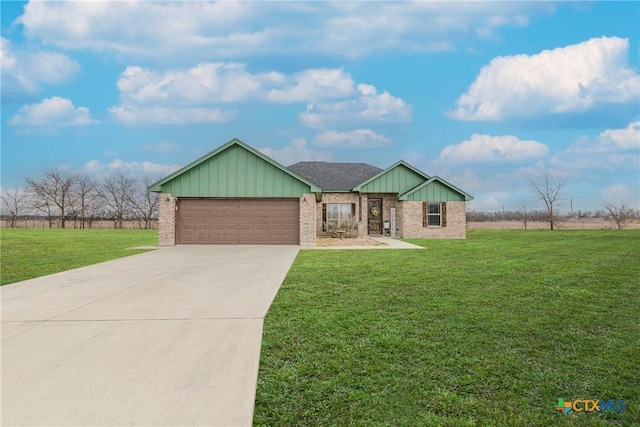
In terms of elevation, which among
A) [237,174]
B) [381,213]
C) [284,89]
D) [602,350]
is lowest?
[602,350]

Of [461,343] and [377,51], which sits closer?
[461,343]

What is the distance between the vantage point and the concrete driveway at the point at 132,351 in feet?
10.2

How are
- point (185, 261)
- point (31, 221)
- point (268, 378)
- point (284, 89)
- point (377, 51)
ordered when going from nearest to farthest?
point (268, 378)
point (185, 261)
point (377, 51)
point (284, 89)
point (31, 221)

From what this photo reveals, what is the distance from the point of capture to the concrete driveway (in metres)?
3.12

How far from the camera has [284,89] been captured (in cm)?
2494

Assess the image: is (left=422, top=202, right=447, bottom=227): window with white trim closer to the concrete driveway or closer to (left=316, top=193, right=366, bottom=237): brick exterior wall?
(left=316, top=193, right=366, bottom=237): brick exterior wall

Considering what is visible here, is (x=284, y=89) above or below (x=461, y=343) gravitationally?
above

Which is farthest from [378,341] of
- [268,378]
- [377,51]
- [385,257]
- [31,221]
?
[31,221]

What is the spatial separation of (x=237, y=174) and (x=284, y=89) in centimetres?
904

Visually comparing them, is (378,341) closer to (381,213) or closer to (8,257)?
(8,257)

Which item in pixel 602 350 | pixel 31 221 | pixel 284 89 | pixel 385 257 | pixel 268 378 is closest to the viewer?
pixel 268 378
